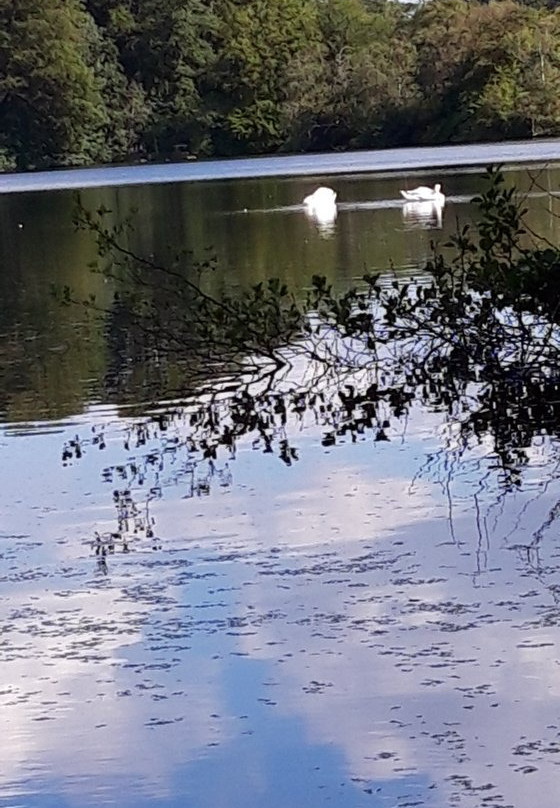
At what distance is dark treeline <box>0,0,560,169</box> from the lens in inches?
2618

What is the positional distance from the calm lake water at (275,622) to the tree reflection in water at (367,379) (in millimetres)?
73

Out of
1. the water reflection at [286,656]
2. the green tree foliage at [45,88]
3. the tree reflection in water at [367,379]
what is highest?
the green tree foliage at [45,88]

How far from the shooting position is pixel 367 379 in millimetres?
9797

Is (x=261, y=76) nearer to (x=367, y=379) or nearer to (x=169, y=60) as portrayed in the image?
(x=169, y=60)

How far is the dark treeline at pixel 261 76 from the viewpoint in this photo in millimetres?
66500

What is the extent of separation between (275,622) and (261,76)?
72.9 m

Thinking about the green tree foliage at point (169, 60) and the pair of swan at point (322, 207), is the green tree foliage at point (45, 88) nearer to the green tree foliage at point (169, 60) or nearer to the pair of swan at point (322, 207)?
the green tree foliage at point (169, 60)

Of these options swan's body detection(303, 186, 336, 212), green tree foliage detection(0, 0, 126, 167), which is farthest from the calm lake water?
green tree foliage detection(0, 0, 126, 167)

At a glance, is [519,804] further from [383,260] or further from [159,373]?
[383,260]

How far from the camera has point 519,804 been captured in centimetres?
388

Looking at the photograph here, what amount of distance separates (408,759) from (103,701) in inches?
36.1

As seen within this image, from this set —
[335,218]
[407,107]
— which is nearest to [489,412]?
[335,218]

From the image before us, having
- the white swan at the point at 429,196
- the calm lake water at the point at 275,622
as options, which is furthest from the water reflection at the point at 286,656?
the white swan at the point at 429,196

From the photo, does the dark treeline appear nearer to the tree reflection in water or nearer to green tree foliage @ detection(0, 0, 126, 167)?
green tree foliage @ detection(0, 0, 126, 167)
